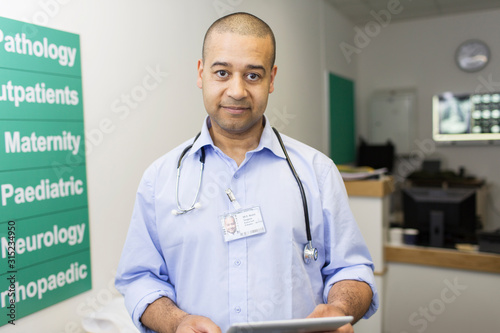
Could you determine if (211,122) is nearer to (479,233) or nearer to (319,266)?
(319,266)

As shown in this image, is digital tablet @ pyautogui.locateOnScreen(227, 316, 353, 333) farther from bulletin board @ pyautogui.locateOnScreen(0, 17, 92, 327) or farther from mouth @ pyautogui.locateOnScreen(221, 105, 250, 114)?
bulletin board @ pyautogui.locateOnScreen(0, 17, 92, 327)

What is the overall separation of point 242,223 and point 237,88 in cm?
35

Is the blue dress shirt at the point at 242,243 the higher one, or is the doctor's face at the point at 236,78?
the doctor's face at the point at 236,78

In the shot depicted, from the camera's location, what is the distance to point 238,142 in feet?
3.90

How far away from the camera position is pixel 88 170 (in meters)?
1.79

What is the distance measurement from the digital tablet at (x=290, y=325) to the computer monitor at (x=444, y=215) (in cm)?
220

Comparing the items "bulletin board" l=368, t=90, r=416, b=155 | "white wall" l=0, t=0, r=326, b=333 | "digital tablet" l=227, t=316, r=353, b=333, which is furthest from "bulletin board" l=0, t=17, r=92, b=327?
"bulletin board" l=368, t=90, r=416, b=155

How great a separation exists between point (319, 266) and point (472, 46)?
4.88 metres

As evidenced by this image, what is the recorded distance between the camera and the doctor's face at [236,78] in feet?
3.50

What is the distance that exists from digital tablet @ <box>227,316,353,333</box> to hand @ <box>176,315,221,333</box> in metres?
0.17

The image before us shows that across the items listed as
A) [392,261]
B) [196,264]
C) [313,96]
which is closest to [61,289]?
[196,264]

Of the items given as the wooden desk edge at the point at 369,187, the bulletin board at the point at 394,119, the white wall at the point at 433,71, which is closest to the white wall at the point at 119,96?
the wooden desk edge at the point at 369,187

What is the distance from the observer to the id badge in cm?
106

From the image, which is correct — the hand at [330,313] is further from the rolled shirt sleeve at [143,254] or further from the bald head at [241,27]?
the bald head at [241,27]
